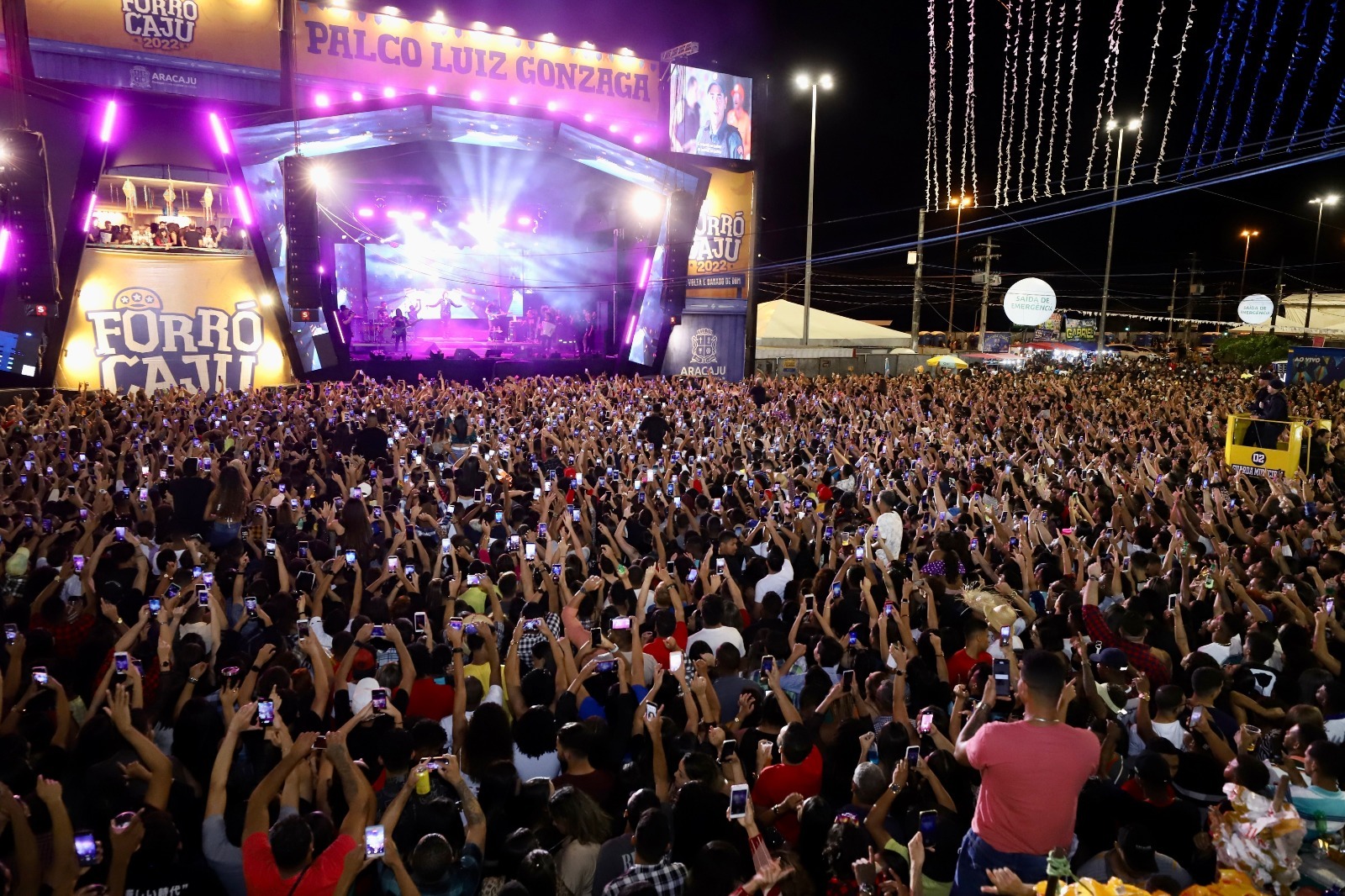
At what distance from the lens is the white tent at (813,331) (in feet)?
101

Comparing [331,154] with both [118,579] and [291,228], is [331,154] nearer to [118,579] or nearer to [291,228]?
[291,228]

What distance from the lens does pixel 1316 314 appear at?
40469 mm

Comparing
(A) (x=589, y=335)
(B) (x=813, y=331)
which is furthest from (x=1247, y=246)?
(A) (x=589, y=335)

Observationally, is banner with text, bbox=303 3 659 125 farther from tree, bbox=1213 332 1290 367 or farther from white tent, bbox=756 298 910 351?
tree, bbox=1213 332 1290 367

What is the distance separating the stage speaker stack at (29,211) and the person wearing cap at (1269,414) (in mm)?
16489

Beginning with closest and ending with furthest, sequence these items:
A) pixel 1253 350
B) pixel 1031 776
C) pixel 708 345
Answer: pixel 1031 776 → pixel 708 345 → pixel 1253 350

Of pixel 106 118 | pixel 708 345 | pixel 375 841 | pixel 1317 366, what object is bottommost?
pixel 375 841

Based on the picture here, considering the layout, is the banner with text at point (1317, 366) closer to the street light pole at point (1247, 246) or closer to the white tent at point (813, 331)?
the white tent at point (813, 331)

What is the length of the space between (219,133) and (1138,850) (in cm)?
2101

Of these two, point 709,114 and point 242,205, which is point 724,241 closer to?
point 709,114

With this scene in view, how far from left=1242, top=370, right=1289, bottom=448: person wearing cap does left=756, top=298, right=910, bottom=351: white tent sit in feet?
61.2

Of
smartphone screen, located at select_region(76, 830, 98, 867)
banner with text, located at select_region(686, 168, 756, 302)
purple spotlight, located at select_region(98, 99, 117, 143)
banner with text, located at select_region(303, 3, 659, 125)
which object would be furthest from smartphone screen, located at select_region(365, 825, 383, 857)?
banner with text, located at select_region(686, 168, 756, 302)

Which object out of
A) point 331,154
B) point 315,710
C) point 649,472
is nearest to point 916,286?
point 331,154

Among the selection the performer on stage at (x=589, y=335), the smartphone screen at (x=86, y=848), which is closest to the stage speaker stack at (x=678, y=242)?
the performer on stage at (x=589, y=335)
